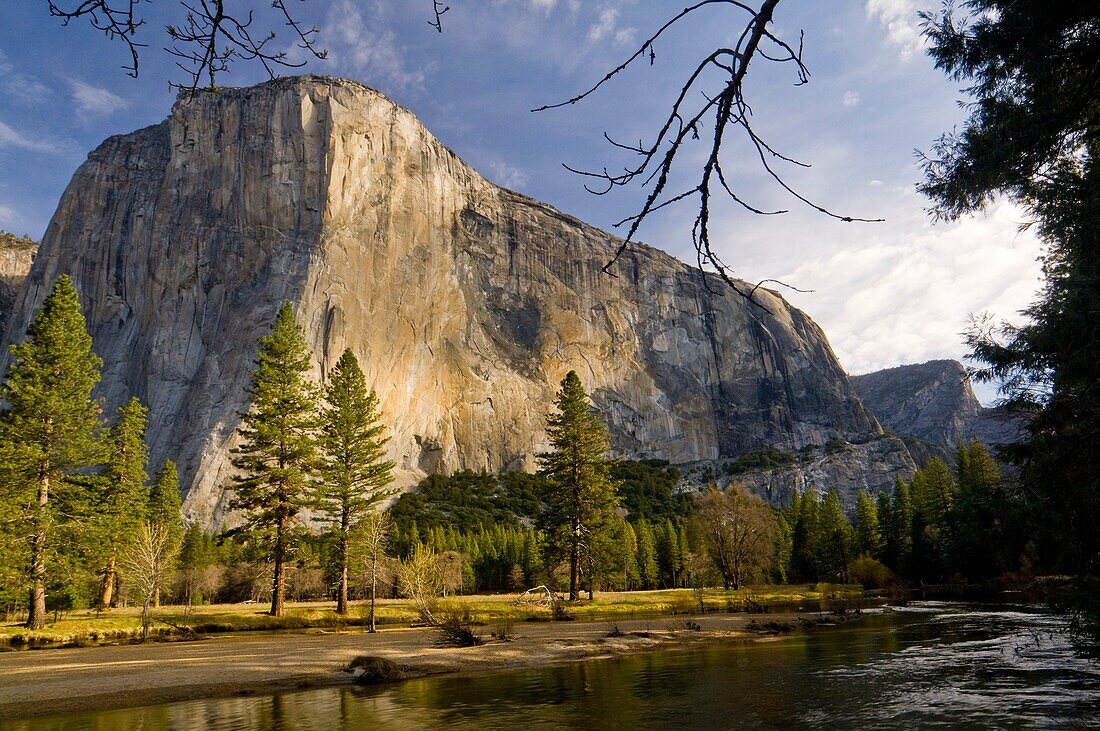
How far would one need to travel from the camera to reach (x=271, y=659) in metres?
17.4

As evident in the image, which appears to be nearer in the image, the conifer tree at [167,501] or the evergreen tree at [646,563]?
the conifer tree at [167,501]

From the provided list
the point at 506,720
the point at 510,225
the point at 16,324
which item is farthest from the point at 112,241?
the point at 506,720

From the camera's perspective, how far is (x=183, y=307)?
328 ft

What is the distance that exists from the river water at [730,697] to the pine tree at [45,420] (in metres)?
17.7

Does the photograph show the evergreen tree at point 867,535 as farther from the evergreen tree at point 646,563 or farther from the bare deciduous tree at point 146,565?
the bare deciduous tree at point 146,565

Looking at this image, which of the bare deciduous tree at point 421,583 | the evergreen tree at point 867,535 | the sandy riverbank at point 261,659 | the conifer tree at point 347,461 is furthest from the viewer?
the evergreen tree at point 867,535

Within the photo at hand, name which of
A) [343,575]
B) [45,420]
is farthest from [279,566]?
[45,420]

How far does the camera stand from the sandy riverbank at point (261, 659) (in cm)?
1342

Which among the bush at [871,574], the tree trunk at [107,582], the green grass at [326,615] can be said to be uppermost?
the tree trunk at [107,582]

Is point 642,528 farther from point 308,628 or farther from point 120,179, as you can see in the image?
point 120,179

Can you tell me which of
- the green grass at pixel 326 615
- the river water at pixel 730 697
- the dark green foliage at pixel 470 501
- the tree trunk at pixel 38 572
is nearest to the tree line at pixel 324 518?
the tree trunk at pixel 38 572

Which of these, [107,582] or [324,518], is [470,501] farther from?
[324,518]

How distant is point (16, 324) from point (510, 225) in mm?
91392

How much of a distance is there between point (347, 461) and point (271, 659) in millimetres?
16420
